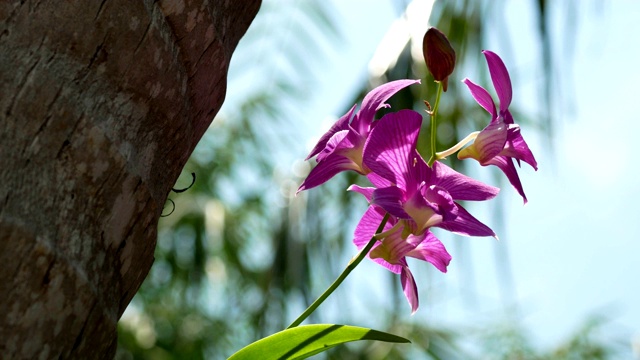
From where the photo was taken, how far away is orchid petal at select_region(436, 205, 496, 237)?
0.46 metres

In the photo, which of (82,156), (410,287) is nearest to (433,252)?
(410,287)

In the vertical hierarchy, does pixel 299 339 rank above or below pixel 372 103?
below

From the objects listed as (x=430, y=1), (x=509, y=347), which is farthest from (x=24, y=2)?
(x=509, y=347)

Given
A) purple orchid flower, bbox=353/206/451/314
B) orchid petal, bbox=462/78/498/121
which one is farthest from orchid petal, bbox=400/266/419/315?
orchid petal, bbox=462/78/498/121

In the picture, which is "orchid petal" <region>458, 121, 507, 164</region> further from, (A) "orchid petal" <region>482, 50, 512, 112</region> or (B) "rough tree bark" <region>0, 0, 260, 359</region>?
(B) "rough tree bark" <region>0, 0, 260, 359</region>

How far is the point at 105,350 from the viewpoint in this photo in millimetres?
408

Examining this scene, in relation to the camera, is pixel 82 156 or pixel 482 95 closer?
pixel 82 156

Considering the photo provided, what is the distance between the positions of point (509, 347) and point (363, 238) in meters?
2.97

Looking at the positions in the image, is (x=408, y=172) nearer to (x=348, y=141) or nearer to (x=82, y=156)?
(x=348, y=141)

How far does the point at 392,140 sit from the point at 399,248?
0.21 ft

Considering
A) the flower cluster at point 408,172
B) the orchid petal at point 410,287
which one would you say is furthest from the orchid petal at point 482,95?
the orchid petal at point 410,287

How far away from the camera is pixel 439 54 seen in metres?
0.50

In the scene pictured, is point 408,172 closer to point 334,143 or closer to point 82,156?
point 334,143

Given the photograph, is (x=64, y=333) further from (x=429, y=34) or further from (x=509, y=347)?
(x=509, y=347)
